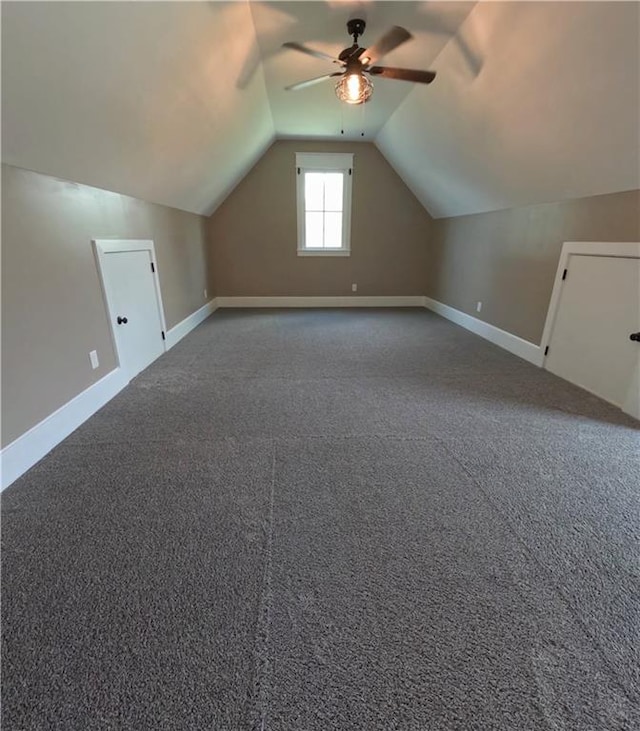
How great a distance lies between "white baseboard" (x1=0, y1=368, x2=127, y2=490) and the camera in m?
1.78

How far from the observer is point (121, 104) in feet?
6.97

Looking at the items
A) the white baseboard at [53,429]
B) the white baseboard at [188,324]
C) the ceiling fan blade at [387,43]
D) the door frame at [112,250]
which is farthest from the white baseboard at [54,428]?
the ceiling fan blade at [387,43]

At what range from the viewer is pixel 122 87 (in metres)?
2.04

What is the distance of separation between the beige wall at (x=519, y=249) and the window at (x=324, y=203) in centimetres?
159

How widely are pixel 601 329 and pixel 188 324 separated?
4.27m

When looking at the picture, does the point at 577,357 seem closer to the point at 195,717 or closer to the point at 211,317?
the point at 195,717

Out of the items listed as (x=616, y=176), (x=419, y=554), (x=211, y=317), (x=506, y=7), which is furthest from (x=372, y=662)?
(x=211, y=317)

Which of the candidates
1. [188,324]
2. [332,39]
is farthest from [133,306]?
[332,39]

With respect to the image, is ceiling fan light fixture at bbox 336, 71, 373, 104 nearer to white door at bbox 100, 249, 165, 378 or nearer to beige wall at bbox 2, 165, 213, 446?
beige wall at bbox 2, 165, 213, 446

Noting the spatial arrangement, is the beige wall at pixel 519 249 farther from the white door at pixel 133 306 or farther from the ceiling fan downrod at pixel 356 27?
the white door at pixel 133 306

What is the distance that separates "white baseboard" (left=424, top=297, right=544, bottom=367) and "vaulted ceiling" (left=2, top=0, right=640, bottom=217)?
4.35 feet

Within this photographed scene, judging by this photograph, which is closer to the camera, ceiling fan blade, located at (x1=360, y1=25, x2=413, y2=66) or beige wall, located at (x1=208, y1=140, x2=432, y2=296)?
ceiling fan blade, located at (x1=360, y1=25, x2=413, y2=66)

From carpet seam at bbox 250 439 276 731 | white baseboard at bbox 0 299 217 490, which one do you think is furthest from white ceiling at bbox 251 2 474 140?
carpet seam at bbox 250 439 276 731

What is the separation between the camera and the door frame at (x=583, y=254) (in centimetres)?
243
